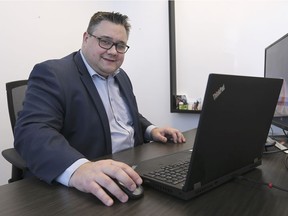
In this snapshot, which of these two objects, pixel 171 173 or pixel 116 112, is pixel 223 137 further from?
pixel 116 112

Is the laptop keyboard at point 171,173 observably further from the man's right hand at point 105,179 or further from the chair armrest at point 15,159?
the chair armrest at point 15,159

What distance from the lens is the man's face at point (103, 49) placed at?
1.31 meters

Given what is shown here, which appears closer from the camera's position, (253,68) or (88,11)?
(253,68)

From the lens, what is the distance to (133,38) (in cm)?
253

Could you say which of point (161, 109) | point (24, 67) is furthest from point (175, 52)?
point (24, 67)

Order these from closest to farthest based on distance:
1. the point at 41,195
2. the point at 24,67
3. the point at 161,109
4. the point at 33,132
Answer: the point at 41,195 < the point at 33,132 < the point at 24,67 < the point at 161,109

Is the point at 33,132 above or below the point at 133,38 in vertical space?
below

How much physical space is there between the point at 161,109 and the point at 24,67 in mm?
1182

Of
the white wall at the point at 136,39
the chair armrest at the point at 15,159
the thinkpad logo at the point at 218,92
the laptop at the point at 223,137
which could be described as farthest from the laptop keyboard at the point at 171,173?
the white wall at the point at 136,39

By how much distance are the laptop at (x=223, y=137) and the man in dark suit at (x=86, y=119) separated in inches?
4.7

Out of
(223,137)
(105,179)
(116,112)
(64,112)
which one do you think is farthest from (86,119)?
(223,137)

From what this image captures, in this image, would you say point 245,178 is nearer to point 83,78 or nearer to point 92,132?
point 92,132

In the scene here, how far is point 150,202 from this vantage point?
25.2 inches

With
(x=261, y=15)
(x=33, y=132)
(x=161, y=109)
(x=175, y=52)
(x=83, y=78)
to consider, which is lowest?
(x=161, y=109)
